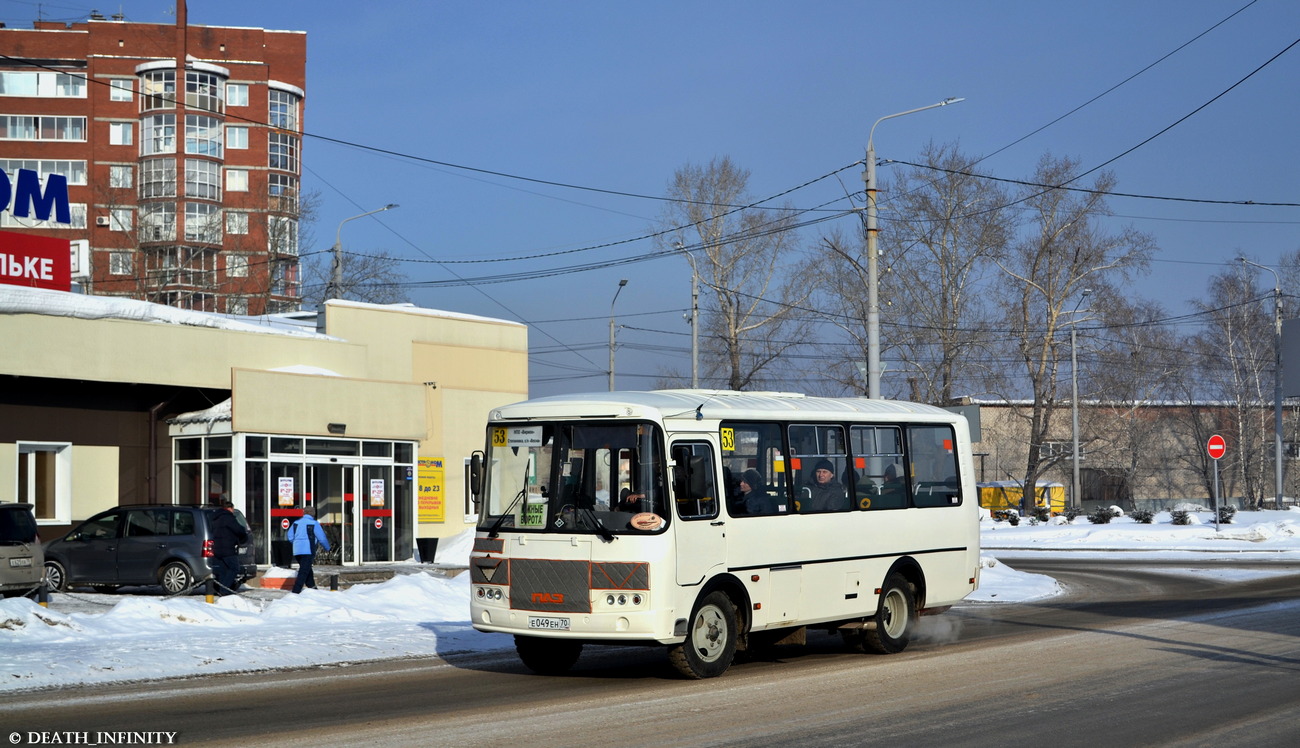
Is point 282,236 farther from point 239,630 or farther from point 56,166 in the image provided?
point 239,630

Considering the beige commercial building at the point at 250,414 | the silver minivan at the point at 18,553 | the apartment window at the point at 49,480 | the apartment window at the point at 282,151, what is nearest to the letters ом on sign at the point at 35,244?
the beige commercial building at the point at 250,414

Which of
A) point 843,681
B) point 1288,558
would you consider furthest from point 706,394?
point 1288,558

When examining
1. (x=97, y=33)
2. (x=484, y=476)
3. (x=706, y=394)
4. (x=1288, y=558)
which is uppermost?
(x=97, y=33)

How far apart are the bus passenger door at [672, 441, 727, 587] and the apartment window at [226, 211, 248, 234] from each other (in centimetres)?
7633

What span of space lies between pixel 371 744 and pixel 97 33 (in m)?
86.2

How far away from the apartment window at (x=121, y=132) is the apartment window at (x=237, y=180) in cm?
645

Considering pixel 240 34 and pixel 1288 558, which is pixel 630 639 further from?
pixel 240 34

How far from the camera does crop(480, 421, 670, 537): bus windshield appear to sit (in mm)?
12203

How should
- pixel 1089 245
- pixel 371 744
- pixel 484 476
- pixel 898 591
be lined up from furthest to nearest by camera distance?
pixel 1089 245, pixel 898 591, pixel 484 476, pixel 371 744

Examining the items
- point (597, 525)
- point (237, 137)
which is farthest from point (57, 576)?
point (237, 137)

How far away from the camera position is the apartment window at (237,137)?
284 ft

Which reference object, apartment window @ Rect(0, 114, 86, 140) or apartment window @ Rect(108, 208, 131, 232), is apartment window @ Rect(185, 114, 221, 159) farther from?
apartment window @ Rect(0, 114, 86, 140)

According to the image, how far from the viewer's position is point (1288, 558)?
34.3 meters

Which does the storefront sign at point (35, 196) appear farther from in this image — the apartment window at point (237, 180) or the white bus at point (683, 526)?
the apartment window at point (237, 180)
